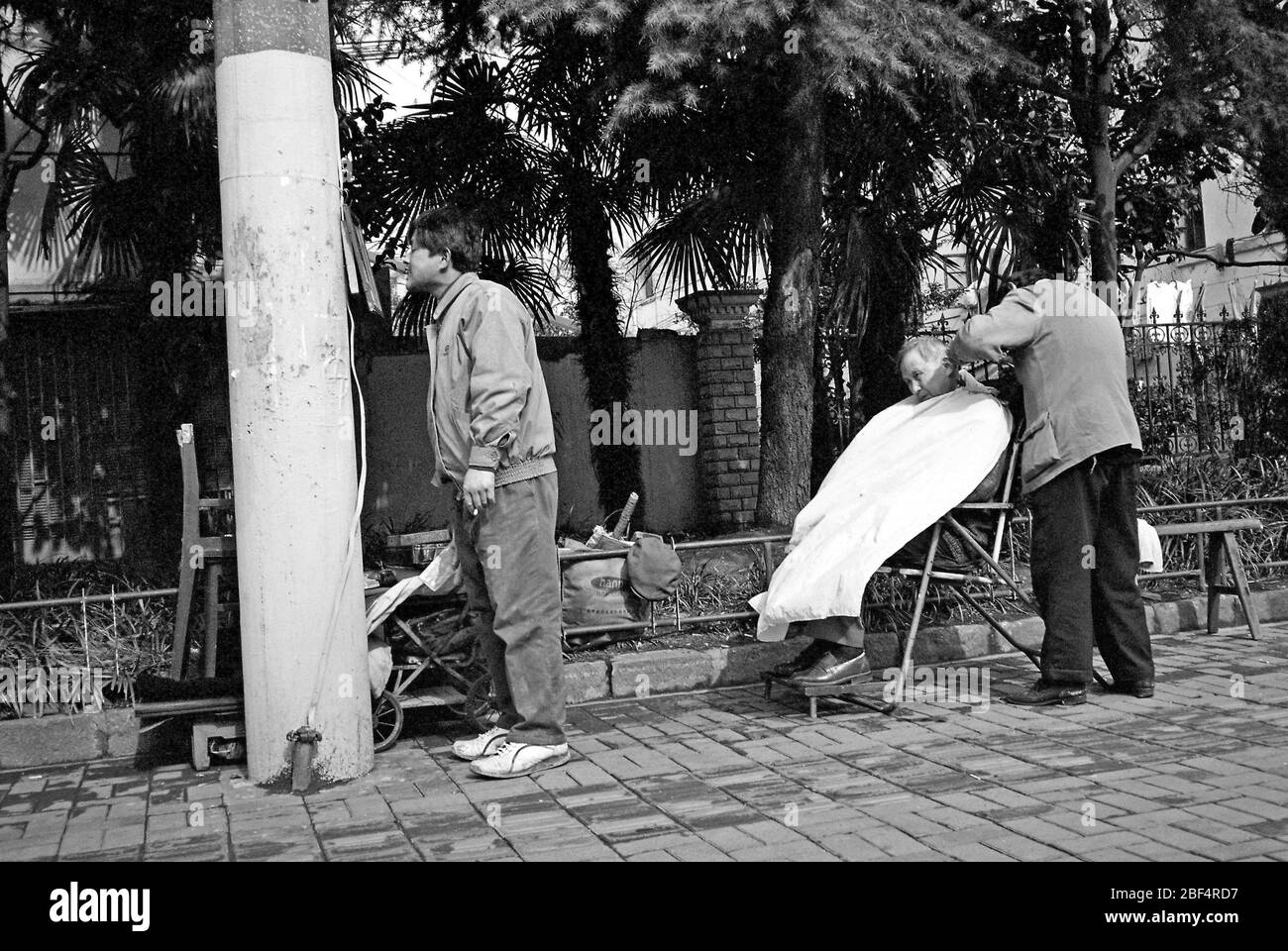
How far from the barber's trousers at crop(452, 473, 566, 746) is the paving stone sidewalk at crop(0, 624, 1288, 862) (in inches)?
9.5

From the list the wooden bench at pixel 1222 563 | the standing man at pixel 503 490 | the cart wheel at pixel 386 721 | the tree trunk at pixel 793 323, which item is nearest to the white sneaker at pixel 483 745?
the standing man at pixel 503 490

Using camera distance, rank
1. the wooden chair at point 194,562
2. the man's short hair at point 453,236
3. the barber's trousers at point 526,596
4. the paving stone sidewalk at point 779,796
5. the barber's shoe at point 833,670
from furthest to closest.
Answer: the barber's shoe at point 833,670 → the wooden chair at point 194,562 → the man's short hair at point 453,236 → the barber's trousers at point 526,596 → the paving stone sidewalk at point 779,796

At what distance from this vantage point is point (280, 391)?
4754 millimetres

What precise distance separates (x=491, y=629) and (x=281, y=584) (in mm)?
830

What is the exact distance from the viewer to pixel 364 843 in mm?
3996

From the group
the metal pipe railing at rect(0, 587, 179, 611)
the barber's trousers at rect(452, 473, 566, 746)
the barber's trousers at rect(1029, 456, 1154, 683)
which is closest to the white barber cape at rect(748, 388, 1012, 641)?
the barber's trousers at rect(1029, 456, 1154, 683)

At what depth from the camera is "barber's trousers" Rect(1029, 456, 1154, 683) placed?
18.4 feet

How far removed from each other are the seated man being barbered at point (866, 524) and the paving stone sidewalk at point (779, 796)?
24cm

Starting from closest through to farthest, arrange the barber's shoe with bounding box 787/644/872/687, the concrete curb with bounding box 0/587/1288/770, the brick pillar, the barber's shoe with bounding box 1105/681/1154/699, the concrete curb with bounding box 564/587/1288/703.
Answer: the concrete curb with bounding box 0/587/1288/770
the barber's shoe with bounding box 787/644/872/687
the barber's shoe with bounding box 1105/681/1154/699
the concrete curb with bounding box 564/587/1288/703
the brick pillar

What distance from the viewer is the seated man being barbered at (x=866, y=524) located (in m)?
5.56

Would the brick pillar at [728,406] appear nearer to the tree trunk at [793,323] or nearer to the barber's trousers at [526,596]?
the tree trunk at [793,323]

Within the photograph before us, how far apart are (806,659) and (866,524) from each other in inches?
26.8

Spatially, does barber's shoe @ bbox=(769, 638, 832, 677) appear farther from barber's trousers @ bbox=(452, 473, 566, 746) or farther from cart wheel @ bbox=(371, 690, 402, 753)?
cart wheel @ bbox=(371, 690, 402, 753)

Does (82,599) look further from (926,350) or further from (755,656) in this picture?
(926,350)
